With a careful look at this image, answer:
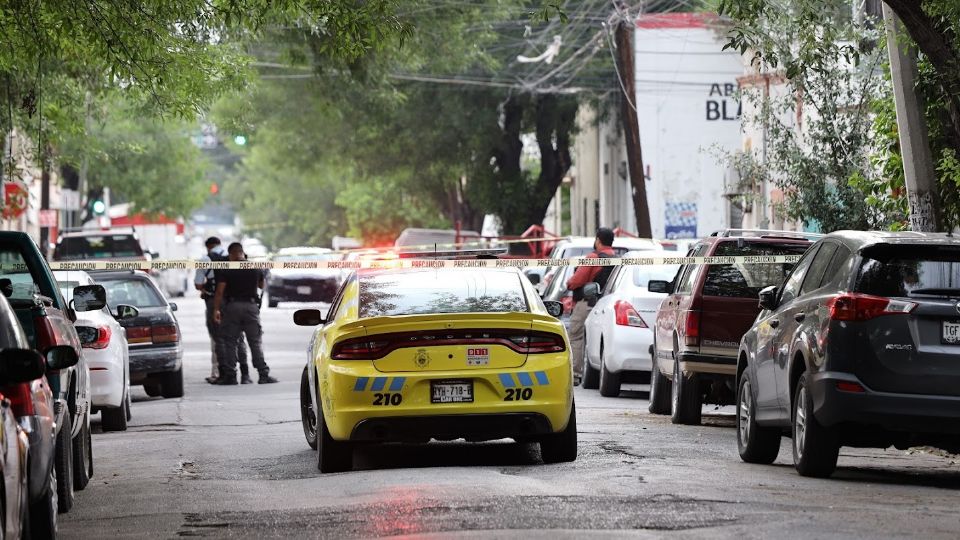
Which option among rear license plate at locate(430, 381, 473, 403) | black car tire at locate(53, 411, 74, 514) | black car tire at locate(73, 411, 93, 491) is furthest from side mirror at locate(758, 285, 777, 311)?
black car tire at locate(53, 411, 74, 514)

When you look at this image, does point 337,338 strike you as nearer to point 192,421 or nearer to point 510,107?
point 192,421

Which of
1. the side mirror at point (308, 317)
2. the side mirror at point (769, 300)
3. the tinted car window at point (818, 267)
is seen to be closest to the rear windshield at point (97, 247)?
the side mirror at point (308, 317)

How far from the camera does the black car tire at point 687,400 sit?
1698 cm

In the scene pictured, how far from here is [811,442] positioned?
1194 centimetres

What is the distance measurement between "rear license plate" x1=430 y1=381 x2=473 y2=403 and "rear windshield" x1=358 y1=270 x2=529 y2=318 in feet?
1.89

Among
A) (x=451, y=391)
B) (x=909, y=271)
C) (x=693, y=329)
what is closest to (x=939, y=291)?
(x=909, y=271)

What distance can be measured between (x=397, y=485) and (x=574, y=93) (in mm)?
41069

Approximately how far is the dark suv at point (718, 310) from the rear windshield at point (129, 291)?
7232mm

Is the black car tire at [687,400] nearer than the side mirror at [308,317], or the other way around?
Answer: the side mirror at [308,317]

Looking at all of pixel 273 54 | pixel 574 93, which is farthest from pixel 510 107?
pixel 273 54

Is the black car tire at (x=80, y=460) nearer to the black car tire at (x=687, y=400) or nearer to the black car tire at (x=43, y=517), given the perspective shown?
the black car tire at (x=43, y=517)

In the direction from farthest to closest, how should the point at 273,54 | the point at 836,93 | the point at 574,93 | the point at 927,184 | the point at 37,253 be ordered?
the point at 574,93
the point at 273,54
the point at 836,93
the point at 927,184
the point at 37,253

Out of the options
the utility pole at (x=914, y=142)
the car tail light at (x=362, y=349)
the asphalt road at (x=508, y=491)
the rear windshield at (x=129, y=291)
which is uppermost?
the utility pole at (x=914, y=142)

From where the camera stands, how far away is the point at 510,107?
5306 centimetres
